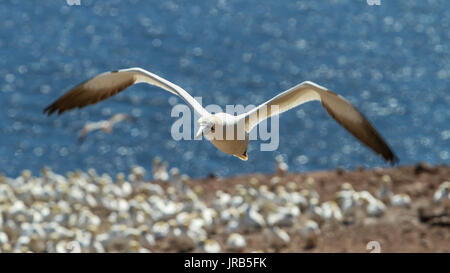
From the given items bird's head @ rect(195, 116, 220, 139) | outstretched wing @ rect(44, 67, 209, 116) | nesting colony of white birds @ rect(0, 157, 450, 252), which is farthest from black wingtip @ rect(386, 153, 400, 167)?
nesting colony of white birds @ rect(0, 157, 450, 252)

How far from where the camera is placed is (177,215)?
16.0m

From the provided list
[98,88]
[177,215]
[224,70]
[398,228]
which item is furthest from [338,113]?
[224,70]

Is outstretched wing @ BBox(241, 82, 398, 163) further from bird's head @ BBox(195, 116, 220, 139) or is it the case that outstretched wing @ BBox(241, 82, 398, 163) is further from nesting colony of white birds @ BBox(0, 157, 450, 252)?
nesting colony of white birds @ BBox(0, 157, 450, 252)

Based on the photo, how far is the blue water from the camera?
34375 millimetres

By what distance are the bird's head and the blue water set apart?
859 inches

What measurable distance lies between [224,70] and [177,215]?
3010 centimetres

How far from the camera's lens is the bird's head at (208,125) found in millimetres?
8789

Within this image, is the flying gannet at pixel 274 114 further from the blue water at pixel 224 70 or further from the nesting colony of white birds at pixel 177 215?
the blue water at pixel 224 70

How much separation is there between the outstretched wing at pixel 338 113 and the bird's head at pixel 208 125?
44cm

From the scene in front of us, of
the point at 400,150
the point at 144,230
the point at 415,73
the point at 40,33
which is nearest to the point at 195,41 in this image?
the point at 40,33

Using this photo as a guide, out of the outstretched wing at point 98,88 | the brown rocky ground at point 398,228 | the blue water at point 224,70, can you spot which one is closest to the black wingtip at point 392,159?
the outstretched wing at point 98,88

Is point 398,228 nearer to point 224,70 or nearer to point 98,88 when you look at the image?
point 98,88

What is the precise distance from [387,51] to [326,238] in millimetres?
38167
